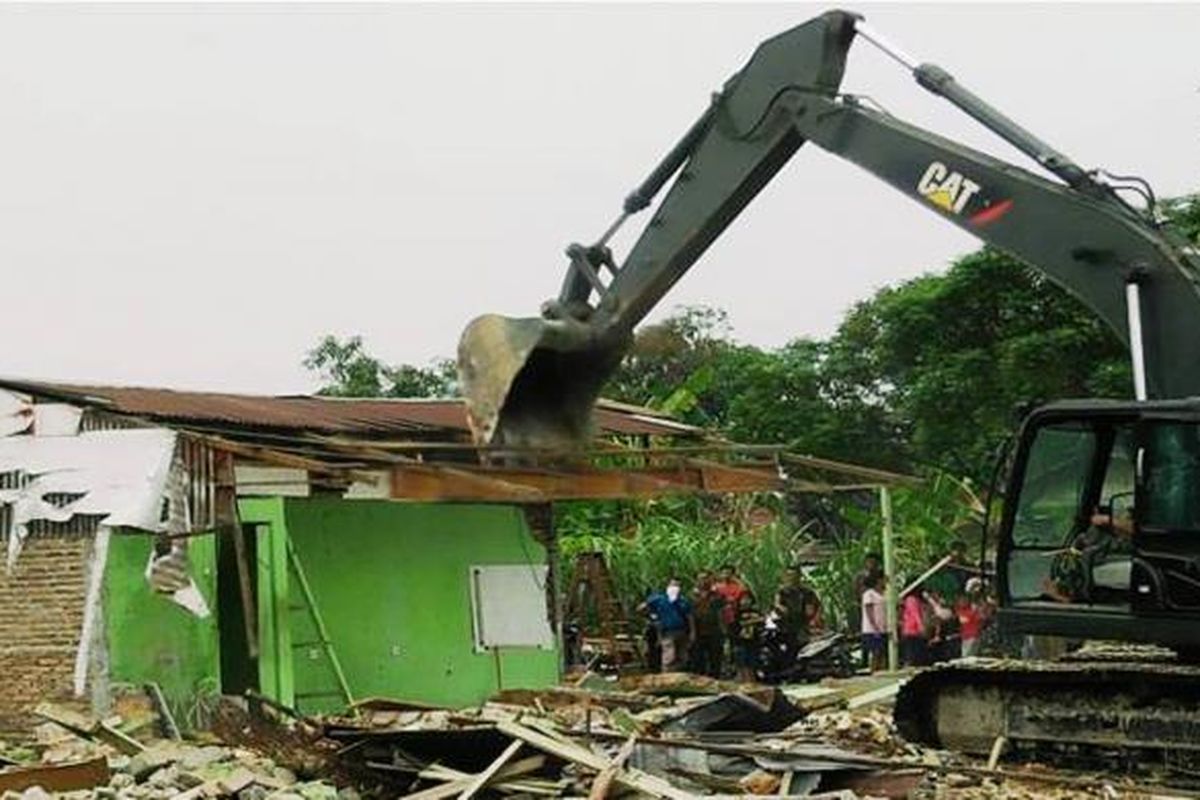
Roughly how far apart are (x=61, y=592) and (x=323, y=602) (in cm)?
306

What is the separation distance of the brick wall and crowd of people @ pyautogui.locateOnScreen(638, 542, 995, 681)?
26.5 ft

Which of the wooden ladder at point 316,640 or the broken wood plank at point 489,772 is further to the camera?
the wooden ladder at point 316,640

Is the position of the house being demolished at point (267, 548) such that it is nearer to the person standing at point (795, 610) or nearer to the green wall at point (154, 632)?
the green wall at point (154, 632)

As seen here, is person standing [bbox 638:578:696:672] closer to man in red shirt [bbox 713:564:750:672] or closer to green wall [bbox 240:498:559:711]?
man in red shirt [bbox 713:564:750:672]

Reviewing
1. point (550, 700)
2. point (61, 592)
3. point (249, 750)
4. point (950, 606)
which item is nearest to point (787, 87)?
point (249, 750)

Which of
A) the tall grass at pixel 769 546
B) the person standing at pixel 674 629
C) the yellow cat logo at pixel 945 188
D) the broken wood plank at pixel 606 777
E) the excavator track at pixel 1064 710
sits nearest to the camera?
the broken wood plank at pixel 606 777

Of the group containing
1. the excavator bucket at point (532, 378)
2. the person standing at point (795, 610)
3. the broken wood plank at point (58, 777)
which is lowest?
the broken wood plank at point (58, 777)

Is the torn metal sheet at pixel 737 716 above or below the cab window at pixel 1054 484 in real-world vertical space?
below

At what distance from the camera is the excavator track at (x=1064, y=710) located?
36.4ft

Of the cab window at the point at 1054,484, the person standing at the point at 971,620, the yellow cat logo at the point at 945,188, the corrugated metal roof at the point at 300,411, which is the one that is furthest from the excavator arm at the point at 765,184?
the person standing at the point at 971,620

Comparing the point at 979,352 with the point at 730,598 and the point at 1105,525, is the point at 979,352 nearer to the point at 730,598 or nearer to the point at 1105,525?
the point at 730,598

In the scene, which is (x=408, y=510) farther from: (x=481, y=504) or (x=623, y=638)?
(x=623, y=638)

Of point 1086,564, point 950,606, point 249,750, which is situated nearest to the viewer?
point 1086,564

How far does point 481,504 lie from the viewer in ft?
69.1
